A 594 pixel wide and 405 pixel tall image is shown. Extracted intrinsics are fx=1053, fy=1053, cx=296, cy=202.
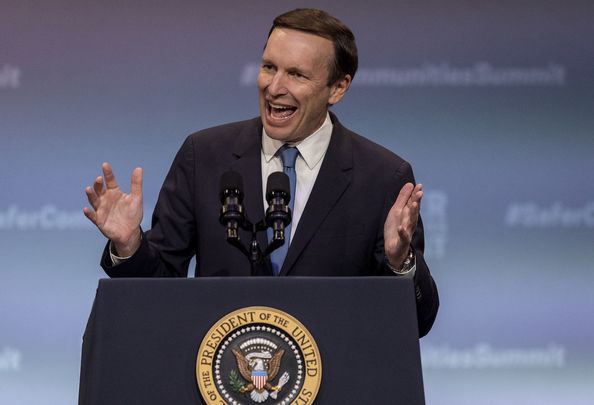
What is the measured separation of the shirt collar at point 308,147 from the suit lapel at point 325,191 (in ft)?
0.07

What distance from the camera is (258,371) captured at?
1.81 metres

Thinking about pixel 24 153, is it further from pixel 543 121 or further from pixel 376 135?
pixel 543 121

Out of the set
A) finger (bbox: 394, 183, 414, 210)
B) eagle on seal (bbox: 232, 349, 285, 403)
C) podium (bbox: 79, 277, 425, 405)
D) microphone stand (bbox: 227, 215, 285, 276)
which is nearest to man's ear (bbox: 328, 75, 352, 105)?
A: finger (bbox: 394, 183, 414, 210)

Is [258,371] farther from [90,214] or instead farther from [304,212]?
[304,212]

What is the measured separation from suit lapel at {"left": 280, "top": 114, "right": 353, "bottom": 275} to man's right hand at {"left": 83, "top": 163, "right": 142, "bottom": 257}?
422mm

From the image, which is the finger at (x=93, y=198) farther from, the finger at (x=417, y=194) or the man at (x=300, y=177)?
the finger at (x=417, y=194)

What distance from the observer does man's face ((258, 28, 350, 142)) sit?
2.67 m

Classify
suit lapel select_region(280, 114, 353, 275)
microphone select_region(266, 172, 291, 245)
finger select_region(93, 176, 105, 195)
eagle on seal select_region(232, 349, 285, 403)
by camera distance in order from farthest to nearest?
suit lapel select_region(280, 114, 353, 275) < finger select_region(93, 176, 105, 195) < microphone select_region(266, 172, 291, 245) < eagle on seal select_region(232, 349, 285, 403)

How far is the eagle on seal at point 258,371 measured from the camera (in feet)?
5.94

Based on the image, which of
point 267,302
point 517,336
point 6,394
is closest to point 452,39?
point 517,336

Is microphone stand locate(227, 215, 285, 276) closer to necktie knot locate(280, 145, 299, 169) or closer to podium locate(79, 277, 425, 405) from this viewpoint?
podium locate(79, 277, 425, 405)

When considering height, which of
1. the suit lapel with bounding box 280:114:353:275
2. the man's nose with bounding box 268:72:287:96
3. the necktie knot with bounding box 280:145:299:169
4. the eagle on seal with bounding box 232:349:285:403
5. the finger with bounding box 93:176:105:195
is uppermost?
the man's nose with bounding box 268:72:287:96

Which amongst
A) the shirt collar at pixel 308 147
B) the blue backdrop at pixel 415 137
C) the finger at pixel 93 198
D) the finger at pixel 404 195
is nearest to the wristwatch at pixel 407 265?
the finger at pixel 404 195

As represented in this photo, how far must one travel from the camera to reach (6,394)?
406 cm
